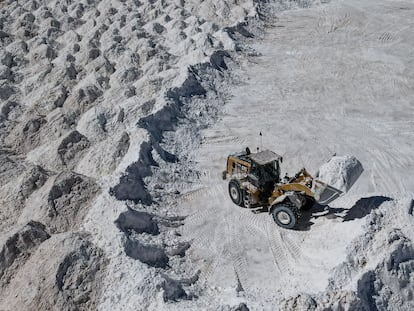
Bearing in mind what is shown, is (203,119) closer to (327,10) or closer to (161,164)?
(161,164)

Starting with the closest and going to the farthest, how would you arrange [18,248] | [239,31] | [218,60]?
[18,248] < [218,60] < [239,31]

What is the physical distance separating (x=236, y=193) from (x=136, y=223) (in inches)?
130

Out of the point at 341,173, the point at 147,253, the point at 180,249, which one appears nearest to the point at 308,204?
the point at 341,173

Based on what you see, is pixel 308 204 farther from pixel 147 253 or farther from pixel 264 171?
pixel 147 253

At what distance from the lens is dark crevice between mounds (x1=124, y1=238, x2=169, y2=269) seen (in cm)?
1200

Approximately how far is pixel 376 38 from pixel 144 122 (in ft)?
55.6

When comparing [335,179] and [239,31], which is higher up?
[335,179]

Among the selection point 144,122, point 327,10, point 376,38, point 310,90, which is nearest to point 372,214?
point 144,122

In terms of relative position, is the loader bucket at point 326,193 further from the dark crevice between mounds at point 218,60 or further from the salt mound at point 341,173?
the dark crevice between mounds at point 218,60

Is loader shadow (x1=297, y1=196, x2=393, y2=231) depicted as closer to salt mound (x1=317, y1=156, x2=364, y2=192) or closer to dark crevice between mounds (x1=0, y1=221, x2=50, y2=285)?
salt mound (x1=317, y1=156, x2=364, y2=192)

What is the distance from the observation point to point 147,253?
483 inches

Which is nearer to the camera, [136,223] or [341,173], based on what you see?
[136,223]

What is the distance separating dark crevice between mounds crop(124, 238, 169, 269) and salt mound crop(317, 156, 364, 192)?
494 cm

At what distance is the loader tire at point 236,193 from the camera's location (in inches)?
573
